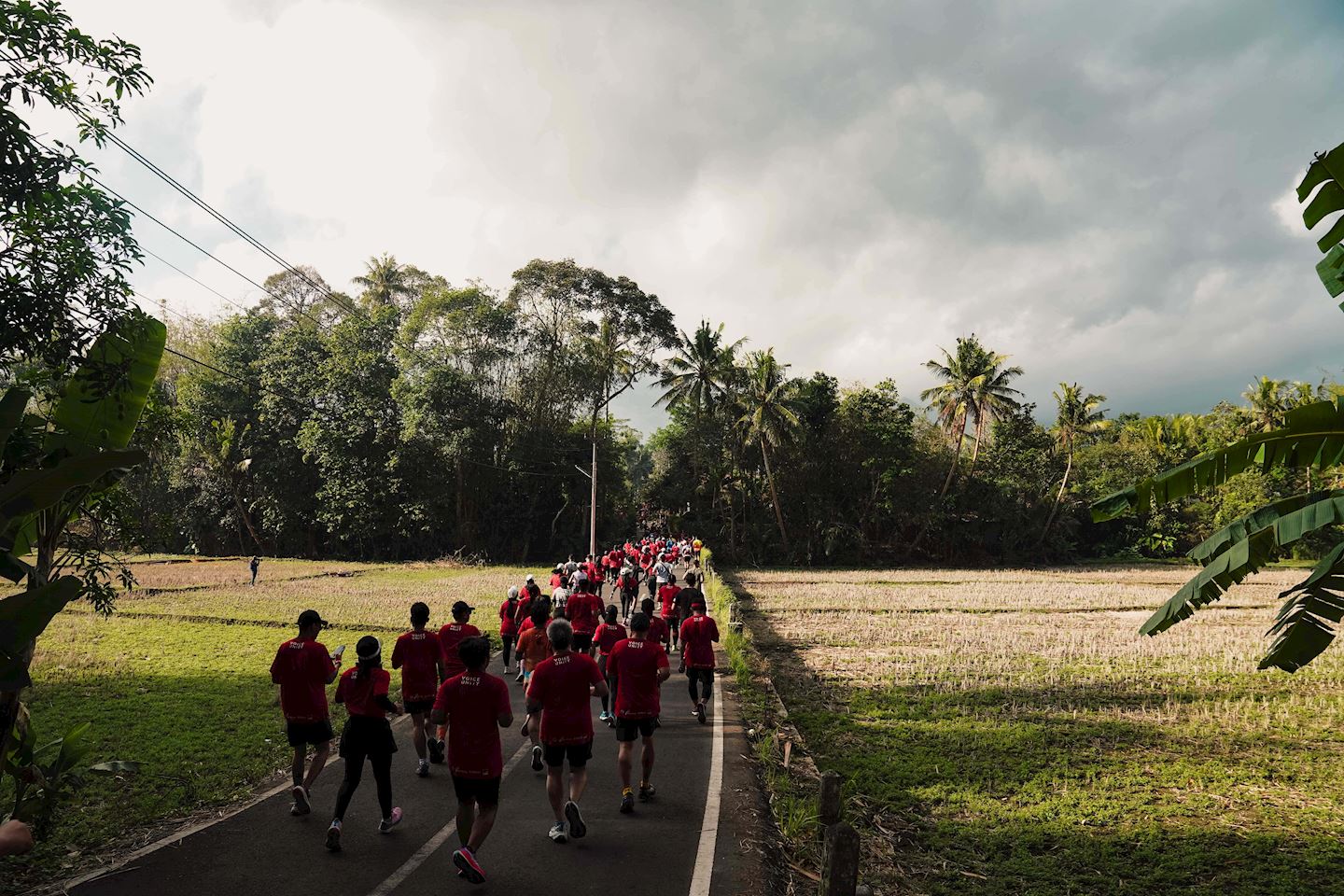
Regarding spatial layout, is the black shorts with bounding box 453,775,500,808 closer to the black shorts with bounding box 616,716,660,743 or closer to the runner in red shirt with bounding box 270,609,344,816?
the black shorts with bounding box 616,716,660,743

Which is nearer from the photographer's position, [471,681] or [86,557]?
[471,681]

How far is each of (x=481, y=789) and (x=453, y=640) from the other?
2823mm

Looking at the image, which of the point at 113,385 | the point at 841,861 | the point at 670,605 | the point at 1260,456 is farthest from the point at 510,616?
the point at 1260,456

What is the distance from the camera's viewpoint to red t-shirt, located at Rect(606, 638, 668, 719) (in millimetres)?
6871

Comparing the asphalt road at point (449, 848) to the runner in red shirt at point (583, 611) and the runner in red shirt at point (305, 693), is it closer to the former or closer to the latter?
the runner in red shirt at point (305, 693)

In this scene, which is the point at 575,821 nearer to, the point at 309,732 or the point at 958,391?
the point at 309,732

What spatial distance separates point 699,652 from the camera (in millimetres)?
9406

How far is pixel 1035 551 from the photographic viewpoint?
160 ft

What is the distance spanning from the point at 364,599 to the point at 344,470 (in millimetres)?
20175

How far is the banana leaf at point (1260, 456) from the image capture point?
583 centimetres

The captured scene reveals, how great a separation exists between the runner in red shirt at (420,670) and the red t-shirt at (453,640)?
1.02 feet

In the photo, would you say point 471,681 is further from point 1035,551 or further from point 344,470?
point 1035,551

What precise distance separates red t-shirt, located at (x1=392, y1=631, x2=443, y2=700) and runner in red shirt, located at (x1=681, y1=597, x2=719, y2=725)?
3.26 metres

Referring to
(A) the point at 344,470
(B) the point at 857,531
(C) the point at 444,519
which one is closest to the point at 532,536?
(C) the point at 444,519
